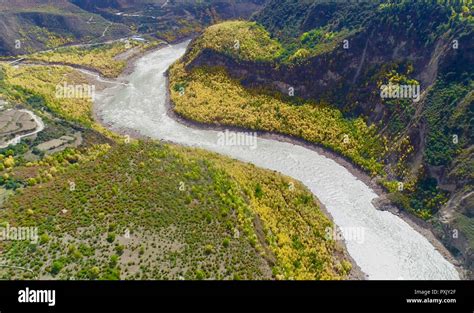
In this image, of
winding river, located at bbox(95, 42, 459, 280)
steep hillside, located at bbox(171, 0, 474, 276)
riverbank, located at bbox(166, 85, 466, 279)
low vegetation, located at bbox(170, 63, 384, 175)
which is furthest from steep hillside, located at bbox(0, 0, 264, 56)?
riverbank, located at bbox(166, 85, 466, 279)

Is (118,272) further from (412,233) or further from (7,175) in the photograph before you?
(412,233)

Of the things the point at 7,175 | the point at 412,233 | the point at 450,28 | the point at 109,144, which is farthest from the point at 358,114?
the point at 7,175

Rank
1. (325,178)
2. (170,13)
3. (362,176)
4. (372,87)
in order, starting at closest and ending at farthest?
(362,176), (325,178), (372,87), (170,13)

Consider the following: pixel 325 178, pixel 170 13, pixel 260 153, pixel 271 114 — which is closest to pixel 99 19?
pixel 170 13

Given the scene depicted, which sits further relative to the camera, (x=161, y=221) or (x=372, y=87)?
(x=372, y=87)

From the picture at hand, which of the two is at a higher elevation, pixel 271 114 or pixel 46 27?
pixel 46 27

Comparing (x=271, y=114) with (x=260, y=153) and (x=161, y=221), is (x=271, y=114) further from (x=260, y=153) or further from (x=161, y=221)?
(x=161, y=221)
